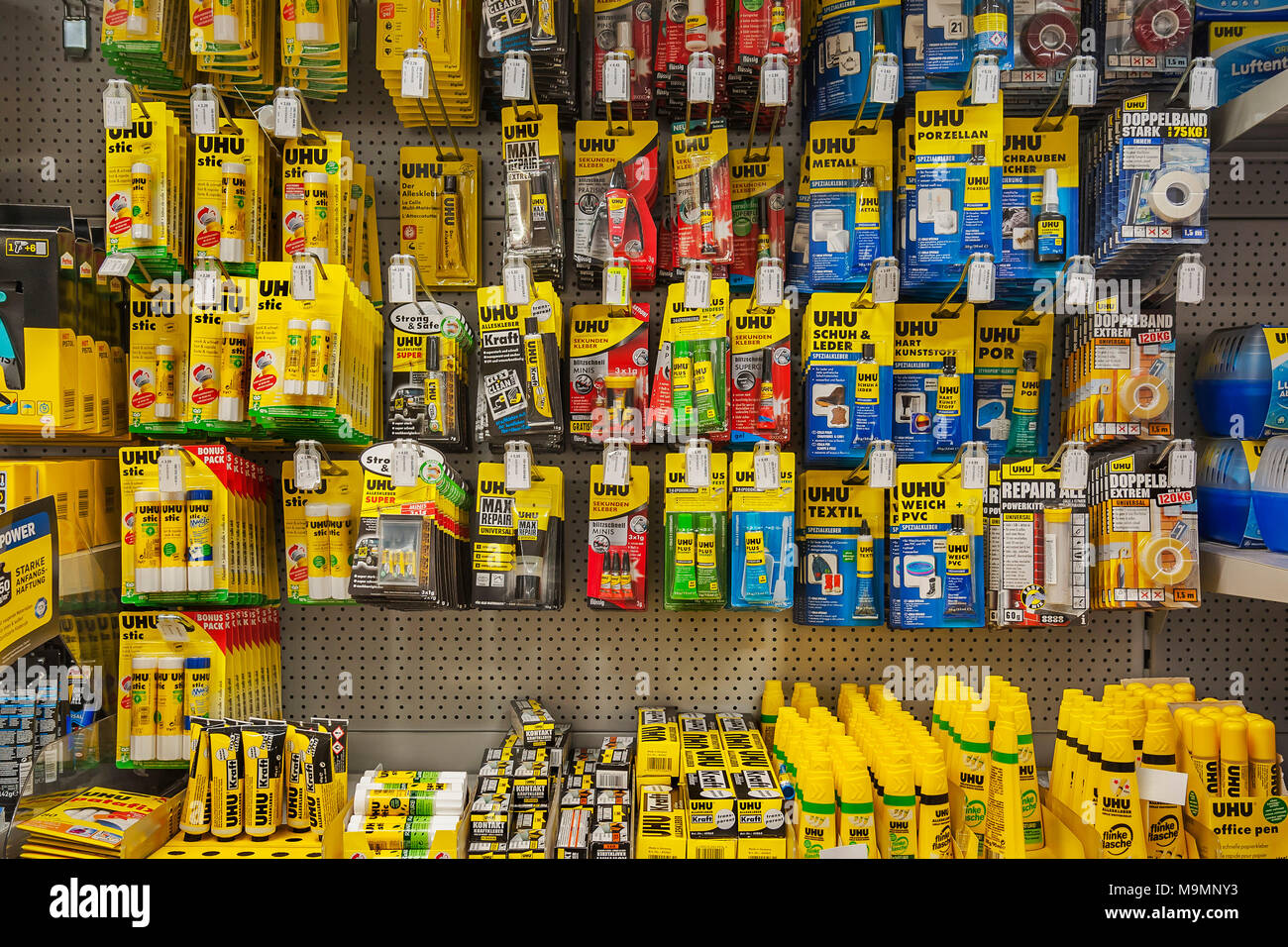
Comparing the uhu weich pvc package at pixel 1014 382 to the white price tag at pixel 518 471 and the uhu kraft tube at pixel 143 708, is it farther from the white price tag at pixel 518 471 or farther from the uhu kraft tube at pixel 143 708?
the uhu kraft tube at pixel 143 708

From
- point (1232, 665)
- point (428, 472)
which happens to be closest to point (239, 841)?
point (428, 472)

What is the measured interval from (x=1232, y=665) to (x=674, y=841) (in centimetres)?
181

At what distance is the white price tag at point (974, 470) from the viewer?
2.07 m

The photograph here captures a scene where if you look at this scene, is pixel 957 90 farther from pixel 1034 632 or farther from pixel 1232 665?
pixel 1232 665

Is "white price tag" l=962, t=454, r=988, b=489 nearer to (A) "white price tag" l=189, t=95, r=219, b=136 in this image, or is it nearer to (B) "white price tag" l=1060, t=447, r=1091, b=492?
(B) "white price tag" l=1060, t=447, r=1091, b=492

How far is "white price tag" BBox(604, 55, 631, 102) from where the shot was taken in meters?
2.06

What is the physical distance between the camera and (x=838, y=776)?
181 centimetres

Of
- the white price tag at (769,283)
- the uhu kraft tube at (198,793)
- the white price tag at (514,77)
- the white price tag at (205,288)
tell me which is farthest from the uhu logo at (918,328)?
the uhu kraft tube at (198,793)

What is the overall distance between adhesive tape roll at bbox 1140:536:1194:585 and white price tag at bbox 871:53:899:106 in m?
1.34

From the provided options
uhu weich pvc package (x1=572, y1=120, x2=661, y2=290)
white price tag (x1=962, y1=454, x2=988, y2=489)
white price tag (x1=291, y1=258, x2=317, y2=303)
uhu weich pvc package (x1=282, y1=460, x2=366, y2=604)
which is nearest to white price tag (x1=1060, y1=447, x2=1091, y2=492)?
white price tag (x1=962, y1=454, x2=988, y2=489)

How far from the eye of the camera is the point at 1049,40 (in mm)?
2137

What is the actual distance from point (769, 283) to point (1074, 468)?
0.91 metres

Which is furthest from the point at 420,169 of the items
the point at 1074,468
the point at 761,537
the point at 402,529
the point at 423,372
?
the point at 1074,468

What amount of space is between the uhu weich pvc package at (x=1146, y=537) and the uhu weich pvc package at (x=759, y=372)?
2.91 feet
